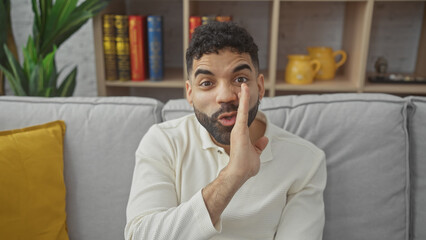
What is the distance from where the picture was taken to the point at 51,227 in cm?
114

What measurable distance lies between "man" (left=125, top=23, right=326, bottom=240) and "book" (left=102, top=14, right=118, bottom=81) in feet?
3.29

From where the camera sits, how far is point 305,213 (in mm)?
980

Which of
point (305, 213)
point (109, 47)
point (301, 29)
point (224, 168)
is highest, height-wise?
point (301, 29)

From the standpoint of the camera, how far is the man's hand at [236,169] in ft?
2.66

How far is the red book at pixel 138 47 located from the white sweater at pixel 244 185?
99cm

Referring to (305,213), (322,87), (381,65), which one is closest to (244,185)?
(305,213)

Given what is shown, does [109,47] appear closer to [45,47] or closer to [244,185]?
[45,47]

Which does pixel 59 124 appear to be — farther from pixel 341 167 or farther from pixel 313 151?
pixel 341 167

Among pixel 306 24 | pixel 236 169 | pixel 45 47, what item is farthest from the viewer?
pixel 306 24

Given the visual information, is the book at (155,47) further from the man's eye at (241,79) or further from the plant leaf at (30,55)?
the man's eye at (241,79)

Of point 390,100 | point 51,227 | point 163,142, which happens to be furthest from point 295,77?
point 51,227

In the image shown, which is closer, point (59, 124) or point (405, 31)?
point (59, 124)

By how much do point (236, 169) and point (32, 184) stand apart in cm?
67

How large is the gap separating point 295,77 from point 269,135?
3.04 ft
